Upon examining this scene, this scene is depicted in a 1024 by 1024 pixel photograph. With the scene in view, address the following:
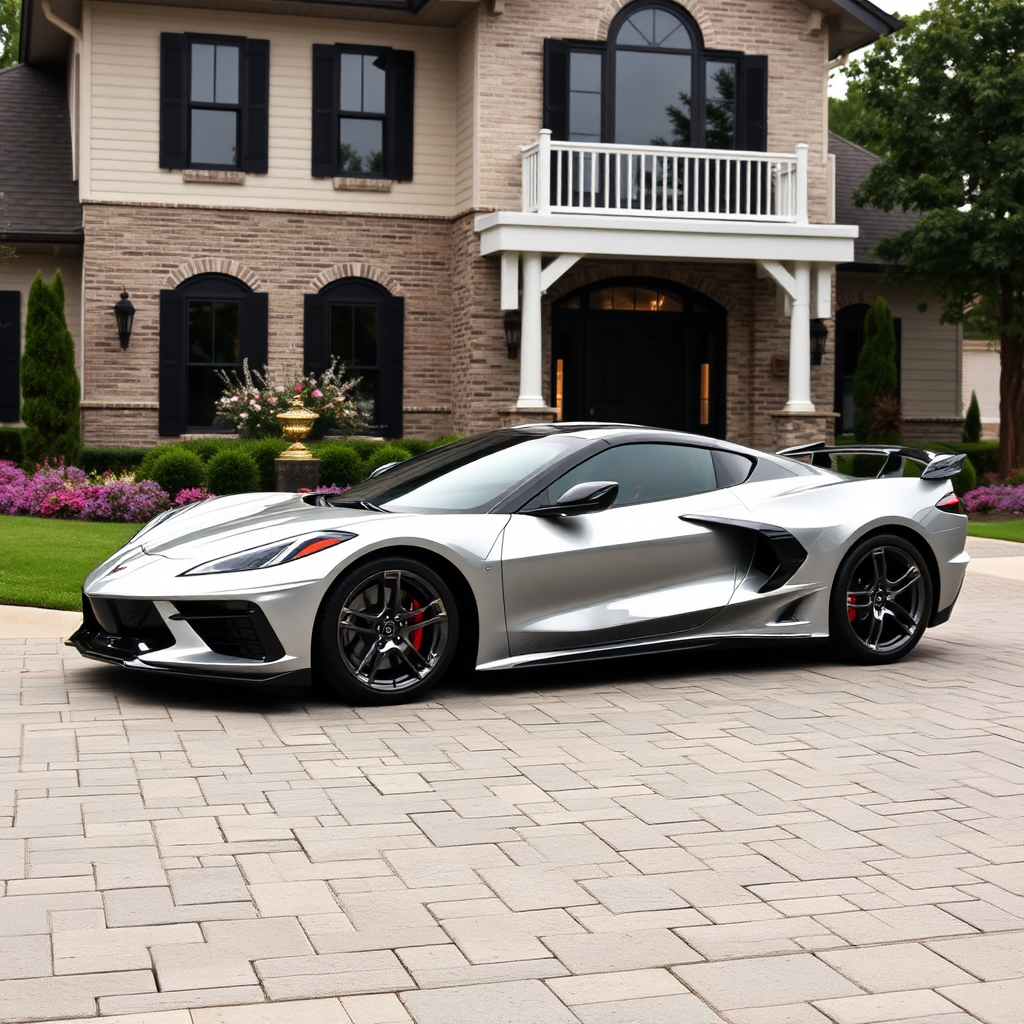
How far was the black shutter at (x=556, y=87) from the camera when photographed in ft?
69.2

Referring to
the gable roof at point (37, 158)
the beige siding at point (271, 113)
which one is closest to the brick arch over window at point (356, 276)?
the beige siding at point (271, 113)

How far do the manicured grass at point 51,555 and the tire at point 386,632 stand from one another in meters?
3.63

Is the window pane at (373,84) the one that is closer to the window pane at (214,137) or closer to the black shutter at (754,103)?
the window pane at (214,137)

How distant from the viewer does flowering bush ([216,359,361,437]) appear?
2034cm

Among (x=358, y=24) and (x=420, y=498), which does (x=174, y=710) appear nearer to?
(x=420, y=498)

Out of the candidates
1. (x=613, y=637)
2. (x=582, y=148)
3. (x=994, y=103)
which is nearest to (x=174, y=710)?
(x=613, y=637)

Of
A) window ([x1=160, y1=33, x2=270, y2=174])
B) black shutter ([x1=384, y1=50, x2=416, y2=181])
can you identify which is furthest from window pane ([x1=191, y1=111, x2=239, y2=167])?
black shutter ([x1=384, y1=50, x2=416, y2=181])

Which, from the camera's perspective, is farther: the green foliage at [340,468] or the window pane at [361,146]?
the window pane at [361,146]

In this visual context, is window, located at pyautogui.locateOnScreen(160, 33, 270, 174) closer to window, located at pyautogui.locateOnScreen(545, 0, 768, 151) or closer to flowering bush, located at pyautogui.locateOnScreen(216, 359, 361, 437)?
flowering bush, located at pyautogui.locateOnScreen(216, 359, 361, 437)

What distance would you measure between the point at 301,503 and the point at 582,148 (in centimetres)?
1346

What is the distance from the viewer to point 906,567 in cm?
833

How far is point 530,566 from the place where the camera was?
7.20 m

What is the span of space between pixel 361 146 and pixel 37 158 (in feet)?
18.2

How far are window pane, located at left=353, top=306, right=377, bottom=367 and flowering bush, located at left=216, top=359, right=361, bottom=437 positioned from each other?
41 centimetres
